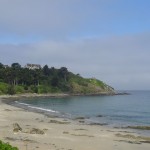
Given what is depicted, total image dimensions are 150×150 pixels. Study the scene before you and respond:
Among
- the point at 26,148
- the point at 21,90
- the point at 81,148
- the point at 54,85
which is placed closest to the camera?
the point at 26,148

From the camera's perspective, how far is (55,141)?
3058 cm

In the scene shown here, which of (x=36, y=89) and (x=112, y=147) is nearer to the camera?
(x=112, y=147)

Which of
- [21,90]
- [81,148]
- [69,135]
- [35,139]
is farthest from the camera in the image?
[21,90]

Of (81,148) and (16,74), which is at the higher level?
(16,74)

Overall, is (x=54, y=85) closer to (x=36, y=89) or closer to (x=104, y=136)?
(x=36, y=89)

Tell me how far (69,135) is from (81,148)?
7.70 metres

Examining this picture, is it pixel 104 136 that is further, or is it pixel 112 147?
pixel 104 136

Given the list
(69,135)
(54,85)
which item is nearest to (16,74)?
(54,85)

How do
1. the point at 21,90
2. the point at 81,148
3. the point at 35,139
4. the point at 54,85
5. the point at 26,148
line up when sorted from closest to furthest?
1. the point at 26,148
2. the point at 81,148
3. the point at 35,139
4. the point at 21,90
5. the point at 54,85

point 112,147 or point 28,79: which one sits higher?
point 28,79

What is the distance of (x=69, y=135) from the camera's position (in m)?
35.4

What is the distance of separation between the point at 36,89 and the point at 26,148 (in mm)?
155926

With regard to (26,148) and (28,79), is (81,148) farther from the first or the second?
(28,79)

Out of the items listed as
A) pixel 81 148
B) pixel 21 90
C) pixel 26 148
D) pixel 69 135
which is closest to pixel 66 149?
pixel 81 148
